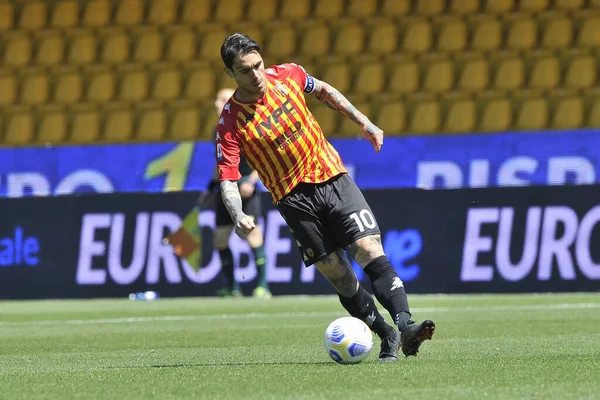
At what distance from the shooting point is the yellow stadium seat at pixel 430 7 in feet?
59.8

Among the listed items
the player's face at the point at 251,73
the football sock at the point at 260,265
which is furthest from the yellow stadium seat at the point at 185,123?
the player's face at the point at 251,73

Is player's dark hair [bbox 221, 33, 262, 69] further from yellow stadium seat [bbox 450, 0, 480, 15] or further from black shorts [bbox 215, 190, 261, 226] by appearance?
yellow stadium seat [bbox 450, 0, 480, 15]

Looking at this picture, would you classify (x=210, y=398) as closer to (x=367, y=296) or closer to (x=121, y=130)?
(x=367, y=296)

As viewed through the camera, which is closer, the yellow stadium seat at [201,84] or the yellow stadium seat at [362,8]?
the yellow stadium seat at [362,8]

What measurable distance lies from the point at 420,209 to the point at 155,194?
10.9 feet

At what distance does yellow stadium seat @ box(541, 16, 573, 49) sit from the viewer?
17.4 meters

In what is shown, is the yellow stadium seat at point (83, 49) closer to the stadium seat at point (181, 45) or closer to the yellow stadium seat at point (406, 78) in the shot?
the stadium seat at point (181, 45)

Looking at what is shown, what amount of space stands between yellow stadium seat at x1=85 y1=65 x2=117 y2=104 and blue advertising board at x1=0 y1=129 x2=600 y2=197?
3249mm

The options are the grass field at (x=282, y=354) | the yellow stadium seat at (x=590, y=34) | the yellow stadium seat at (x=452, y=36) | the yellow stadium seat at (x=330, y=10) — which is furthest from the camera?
the yellow stadium seat at (x=330, y=10)

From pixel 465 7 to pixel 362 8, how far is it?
5.26 feet

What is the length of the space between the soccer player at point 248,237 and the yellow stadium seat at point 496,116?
4.24 m

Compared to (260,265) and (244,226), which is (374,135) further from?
(260,265)

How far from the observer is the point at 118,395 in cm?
541

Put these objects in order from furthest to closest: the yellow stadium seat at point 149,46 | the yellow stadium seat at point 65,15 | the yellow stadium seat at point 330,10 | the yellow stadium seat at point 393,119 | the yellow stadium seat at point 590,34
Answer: the yellow stadium seat at point 65,15, the yellow stadium seat at point 149,46, the yellow stadium seat at point 330,10, the yellow stadium seat at point 393,119, the yellow stadium seat at point 590,34
